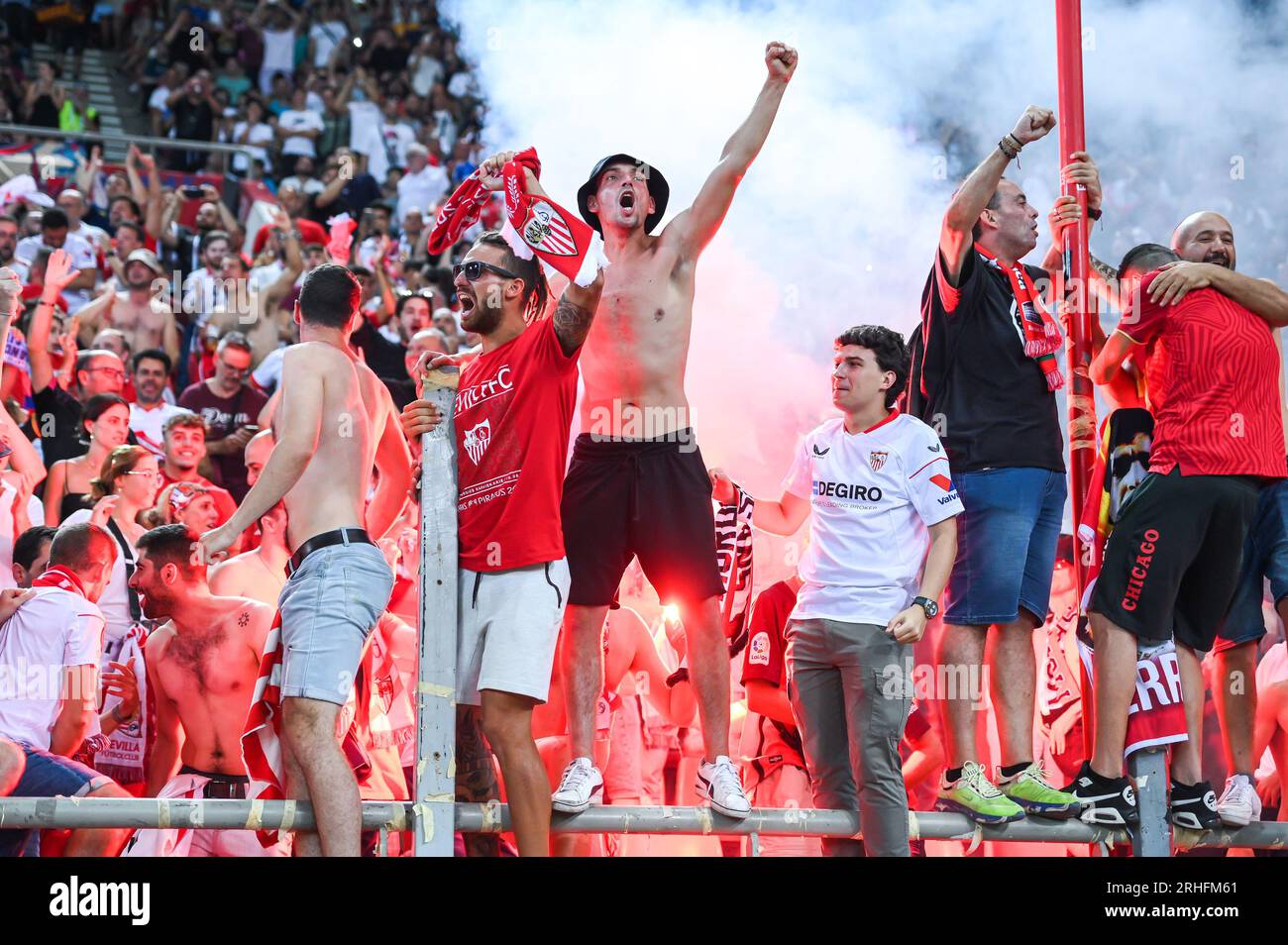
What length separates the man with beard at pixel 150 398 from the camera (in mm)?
8297

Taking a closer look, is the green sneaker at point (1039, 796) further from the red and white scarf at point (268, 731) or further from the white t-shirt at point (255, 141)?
the white t-shirt at point (255, 141)

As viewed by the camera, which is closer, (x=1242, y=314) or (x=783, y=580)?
(x=1242, y=314)

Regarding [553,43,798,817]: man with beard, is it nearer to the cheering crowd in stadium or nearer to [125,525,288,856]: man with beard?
the cheering crowd in stadium

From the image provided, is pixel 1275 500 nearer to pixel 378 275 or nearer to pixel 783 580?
pixel 783 580

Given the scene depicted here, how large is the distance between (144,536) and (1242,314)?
4.35 m

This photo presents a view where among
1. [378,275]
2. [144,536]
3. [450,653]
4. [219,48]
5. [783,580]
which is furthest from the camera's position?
[219,48]

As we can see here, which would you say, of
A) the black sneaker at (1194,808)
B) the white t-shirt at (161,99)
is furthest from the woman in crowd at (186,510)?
the white t-shirt at (161,99)

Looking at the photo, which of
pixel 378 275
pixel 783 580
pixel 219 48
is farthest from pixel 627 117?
pixel 219 48

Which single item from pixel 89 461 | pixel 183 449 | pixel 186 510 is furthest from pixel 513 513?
pixel 89 461

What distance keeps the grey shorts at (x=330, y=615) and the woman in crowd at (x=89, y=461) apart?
327 centimetres

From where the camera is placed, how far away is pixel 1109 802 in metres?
5.10

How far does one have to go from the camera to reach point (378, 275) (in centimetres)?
1048

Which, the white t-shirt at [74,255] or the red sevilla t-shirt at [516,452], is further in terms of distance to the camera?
the white t-shirt at [74,255]

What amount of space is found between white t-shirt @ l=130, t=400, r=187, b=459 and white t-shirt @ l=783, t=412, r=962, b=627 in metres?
4.35
